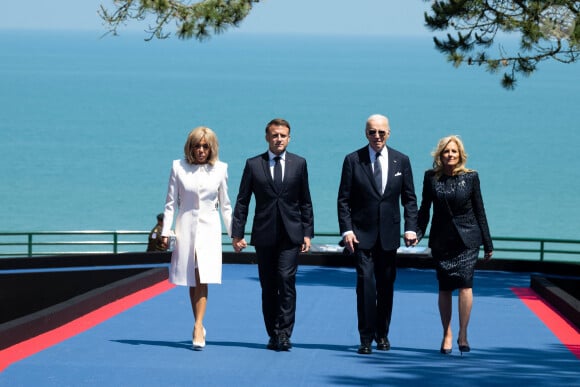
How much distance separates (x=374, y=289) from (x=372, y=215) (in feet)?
2.06

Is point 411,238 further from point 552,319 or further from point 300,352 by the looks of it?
point 552,319

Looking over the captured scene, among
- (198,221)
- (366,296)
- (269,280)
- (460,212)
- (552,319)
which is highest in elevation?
(460,212)

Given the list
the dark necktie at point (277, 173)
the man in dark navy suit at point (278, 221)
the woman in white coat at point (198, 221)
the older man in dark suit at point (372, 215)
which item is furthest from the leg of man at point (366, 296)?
the woman in white coat at point (198, 221)

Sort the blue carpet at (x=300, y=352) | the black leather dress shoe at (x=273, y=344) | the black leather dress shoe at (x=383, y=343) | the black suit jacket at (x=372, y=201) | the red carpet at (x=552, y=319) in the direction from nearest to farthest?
1. the blue carpet at (x=300, y=352)
2. the black suit jacket at (x=372, y=201)
3. the black leather dress shoe at (x=273, y=344)
4. the black leather dress shoe at (x=383, y=343)
5. the red carpet at (x=552, y=319)

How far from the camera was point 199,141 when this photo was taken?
40.0 feet

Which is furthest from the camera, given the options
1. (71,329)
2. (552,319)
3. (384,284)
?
(552,319)

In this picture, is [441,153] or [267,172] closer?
[441,153]

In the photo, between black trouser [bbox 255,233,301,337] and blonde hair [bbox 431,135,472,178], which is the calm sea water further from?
blonde hair [bbox 431,135,472,178]

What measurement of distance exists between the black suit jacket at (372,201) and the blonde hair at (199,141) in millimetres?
1117

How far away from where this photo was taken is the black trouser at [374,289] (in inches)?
487

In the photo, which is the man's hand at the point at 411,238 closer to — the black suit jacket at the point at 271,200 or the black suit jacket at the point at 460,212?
the black suit jacket at the point at 460,212

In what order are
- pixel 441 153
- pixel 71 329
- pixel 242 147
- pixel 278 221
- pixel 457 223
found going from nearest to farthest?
pixel 441 153 < pixel 457 223 < pixel 278 221 < pixel 71 329 < pixel 242 147

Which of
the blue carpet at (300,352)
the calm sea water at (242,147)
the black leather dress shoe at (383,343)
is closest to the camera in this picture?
the blue carpet at (300,352)

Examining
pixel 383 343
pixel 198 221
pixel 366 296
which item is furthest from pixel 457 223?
pixel 198 221
